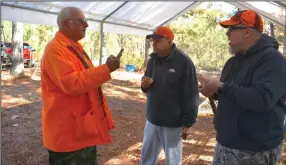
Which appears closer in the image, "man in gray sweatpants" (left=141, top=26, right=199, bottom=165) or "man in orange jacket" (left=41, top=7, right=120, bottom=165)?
"man in orange jacket" (left=41, top=7, right=120, bottom=165)

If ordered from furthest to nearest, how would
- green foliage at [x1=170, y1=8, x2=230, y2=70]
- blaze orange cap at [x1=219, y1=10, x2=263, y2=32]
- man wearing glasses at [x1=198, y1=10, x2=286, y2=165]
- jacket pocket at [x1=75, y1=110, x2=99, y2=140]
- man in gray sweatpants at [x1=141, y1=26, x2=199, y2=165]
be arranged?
green foliage at [x1=170, y1=8, x2=230, y2=70]
man in gray sweatpants at [x1=141, y1=26, x2=199, y2=165]
jacket pocket at [x1=75, y1=110, x2=99, y2=140]
blaze orange cap at [x1=219, y1=10, x2=263, y2=32]
man wearing glasses at [x1=198, y1=10, x2=286, y2=165]

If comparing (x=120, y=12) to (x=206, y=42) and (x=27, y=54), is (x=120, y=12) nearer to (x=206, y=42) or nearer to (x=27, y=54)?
(x=27, y=54)

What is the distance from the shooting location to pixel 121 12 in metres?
6.47

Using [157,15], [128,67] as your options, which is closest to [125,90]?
[157,15]

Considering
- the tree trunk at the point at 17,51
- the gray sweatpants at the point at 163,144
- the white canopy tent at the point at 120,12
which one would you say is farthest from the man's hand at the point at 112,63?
the tree trunk at the point at 17,51

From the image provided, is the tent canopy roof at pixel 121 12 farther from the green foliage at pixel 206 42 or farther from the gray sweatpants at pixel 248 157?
the green foliage at pixel 206 42

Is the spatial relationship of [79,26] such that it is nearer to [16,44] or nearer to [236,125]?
[236,125]

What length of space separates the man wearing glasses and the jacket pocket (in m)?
0.85

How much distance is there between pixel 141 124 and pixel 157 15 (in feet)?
10.2

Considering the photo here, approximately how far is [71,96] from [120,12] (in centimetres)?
461

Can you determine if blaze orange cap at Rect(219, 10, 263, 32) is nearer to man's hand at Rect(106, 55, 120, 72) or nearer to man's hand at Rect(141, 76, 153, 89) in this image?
man's hand at Rect(106, 55, 120, 72)

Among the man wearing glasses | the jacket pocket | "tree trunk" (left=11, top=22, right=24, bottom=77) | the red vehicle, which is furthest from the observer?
the red vehicle

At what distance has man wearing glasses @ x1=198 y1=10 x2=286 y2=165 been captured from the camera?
1724 mm

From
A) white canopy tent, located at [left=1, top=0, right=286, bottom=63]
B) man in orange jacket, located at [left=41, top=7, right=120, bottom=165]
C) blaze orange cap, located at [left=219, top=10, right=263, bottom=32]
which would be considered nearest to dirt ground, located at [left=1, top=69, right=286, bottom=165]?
white canopy tent, located at [left=1, top=0, right=286, bottom=63]
